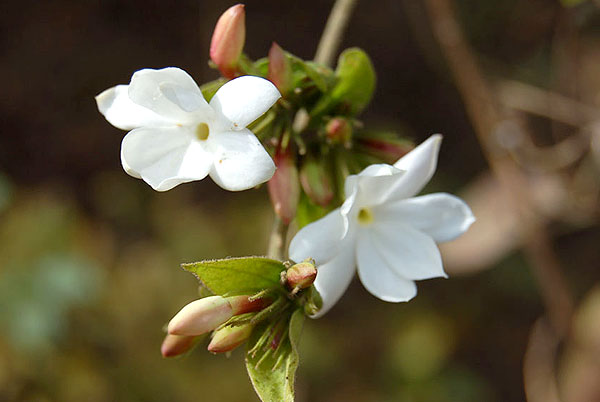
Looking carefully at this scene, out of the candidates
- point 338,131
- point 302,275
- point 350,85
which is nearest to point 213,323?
point 302,275

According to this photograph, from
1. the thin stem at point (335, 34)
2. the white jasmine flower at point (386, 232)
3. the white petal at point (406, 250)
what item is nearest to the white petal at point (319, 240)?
the white jasmine flower at point (386, 232)

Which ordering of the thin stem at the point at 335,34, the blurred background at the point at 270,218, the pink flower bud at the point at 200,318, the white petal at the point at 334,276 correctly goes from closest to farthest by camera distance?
the pink flower bud at the point at 200,318
the white petal at the point at 334,276
the thin stem at the point at 335,34
the blurred background at the point at 270,218

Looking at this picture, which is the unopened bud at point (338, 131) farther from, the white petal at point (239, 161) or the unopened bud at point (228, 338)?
the unopened bud at point (228, 338)

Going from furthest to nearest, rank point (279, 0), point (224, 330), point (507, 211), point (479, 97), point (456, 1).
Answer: point (279, 0)
point (456, 1)
point (507, 211)
point (479, 97)
point (224, 330)

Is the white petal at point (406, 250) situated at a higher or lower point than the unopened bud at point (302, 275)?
lower

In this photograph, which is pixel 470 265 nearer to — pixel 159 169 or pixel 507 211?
pixel 507 211

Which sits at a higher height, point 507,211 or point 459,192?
point 507,211

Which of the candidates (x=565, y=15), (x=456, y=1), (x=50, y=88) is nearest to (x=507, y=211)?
(x=565, y=15)
